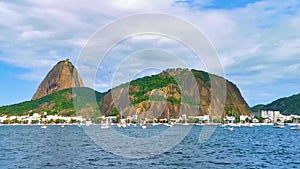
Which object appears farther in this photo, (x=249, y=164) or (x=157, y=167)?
(x=249, y=164)

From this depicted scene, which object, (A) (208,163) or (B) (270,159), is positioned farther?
(B) (270,159)

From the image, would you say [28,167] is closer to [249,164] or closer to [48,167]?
[48,167]

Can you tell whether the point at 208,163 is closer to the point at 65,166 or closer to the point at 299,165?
the point at 299,165

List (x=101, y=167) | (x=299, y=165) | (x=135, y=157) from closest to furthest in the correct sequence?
(x=101, y=167) → (x=299, y=165) → (x=135, y=157)

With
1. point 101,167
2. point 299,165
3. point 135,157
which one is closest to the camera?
point 101,167

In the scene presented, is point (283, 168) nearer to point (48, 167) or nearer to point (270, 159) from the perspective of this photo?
point (270, 159)

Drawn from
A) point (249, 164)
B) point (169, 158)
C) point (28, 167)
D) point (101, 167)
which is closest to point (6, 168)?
point (28, 167)

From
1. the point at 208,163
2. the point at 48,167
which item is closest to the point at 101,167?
the point at 48,167

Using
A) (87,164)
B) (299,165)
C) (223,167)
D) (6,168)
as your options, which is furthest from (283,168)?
(6,168)
